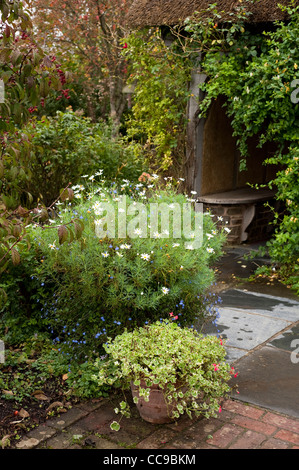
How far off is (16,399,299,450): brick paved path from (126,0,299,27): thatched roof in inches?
194

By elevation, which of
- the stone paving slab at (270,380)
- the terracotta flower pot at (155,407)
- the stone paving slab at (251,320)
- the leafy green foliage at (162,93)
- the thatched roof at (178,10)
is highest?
the thatched roof at (178,10)

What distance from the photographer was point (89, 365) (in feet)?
12.6

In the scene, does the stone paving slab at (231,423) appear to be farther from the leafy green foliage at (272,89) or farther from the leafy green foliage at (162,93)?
the leafy green foliage at (162,93)

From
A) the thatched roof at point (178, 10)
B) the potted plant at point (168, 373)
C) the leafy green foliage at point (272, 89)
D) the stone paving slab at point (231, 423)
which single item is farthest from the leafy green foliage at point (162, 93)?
the potted plant at point (168, 373)

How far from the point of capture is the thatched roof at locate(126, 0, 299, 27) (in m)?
6.54

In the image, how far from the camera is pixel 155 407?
3.33 m

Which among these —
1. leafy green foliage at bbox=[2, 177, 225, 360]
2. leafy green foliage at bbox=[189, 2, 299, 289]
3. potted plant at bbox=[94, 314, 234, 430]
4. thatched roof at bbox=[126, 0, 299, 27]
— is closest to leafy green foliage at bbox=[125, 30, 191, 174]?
thatched roof at bbox=[126, 0, 299, 27]

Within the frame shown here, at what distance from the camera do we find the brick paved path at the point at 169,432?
312cm

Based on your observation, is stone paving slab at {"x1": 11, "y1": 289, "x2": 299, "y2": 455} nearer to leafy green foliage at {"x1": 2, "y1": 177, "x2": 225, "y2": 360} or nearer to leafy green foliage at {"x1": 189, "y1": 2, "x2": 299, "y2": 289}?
leafy green foliage at {"x1": 2, "y1": 177, "x2": 225, "y2": 360}

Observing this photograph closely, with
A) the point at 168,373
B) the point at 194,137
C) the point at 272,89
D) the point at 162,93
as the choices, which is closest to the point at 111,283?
the point at 168,373

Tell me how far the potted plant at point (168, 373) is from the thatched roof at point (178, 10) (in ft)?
15.3

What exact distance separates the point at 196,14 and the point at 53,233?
4129 mm

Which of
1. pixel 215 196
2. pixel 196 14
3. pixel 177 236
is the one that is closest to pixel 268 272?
pixel 215 196

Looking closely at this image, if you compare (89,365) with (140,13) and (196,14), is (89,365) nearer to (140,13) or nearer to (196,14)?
(196,14)
